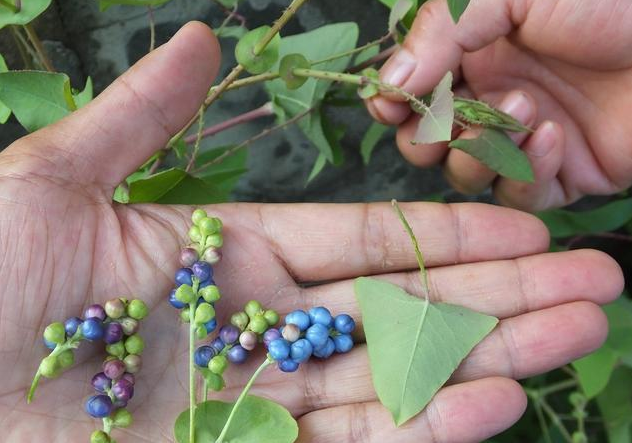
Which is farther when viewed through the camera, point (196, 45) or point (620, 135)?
point (620, 135)

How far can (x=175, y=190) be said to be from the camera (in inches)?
34.2

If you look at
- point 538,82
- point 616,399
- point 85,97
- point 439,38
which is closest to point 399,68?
point 439,38

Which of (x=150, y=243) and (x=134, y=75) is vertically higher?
(x=134, y=75)

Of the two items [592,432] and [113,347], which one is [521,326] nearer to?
[113,347]

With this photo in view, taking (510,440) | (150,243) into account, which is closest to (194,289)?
(150,243)

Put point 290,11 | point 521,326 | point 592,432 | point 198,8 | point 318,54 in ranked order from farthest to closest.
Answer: point 592,432, point 198,8, point 318,54, point 521,326, point 290,11

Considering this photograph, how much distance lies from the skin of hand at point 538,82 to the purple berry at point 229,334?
36 cm

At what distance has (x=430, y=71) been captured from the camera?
3.03 ft

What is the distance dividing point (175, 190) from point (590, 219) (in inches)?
27.4

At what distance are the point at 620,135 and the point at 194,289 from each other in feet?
2.29

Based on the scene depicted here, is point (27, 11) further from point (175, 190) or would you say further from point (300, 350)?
point (300, 350)

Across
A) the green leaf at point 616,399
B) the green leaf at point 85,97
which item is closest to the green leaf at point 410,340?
the green leaf at point 85,97

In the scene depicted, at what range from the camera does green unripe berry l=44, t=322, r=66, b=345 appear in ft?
2.33

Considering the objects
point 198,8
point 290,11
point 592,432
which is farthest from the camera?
point 592,432
